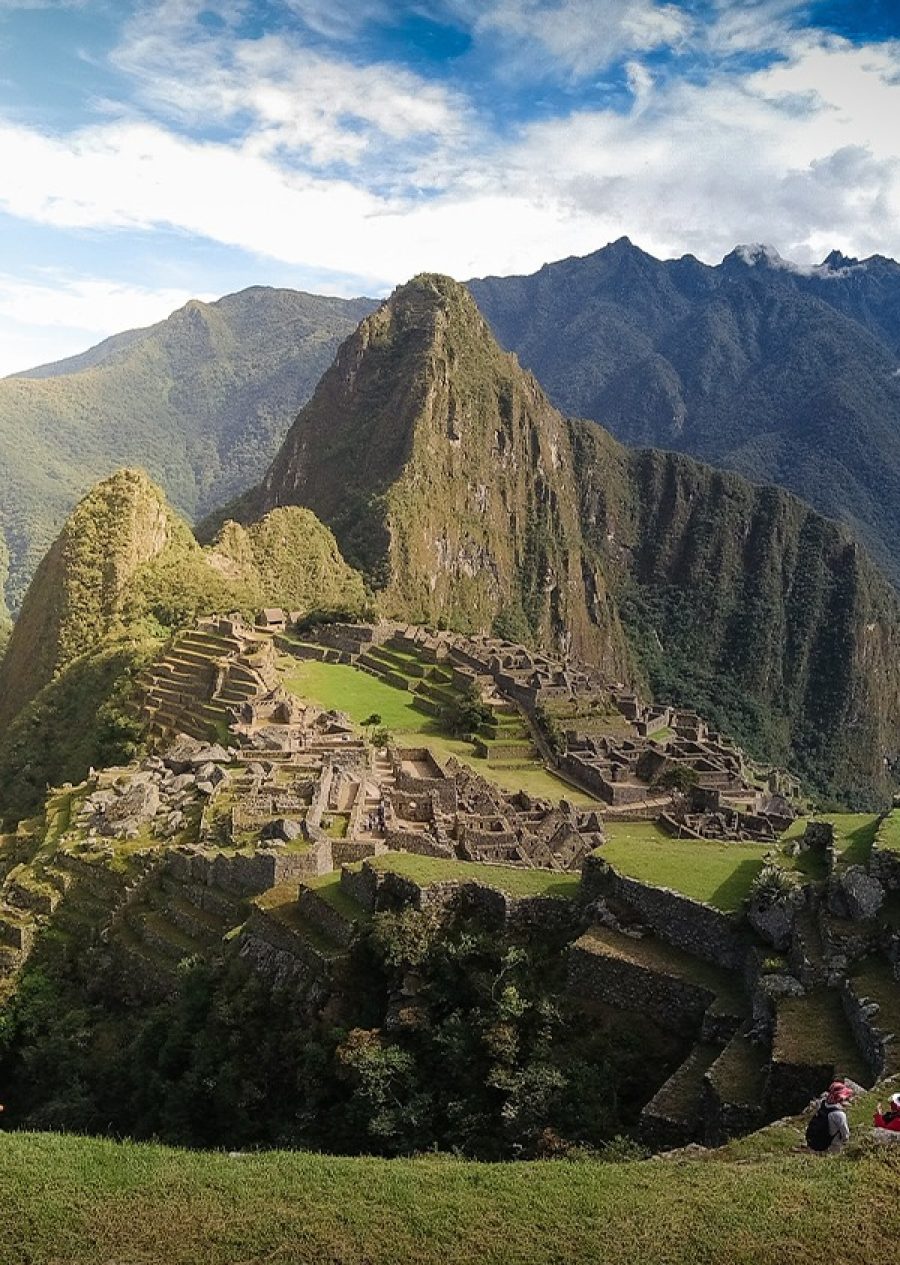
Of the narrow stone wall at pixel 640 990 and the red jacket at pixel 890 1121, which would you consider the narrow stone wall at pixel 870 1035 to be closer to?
the red jacket at pixel 890 1121

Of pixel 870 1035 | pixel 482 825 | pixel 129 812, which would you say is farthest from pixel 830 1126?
pixel 129 812

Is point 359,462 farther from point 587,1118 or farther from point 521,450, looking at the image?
point 587,1118

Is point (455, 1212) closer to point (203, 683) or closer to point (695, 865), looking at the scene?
point (695, 865)

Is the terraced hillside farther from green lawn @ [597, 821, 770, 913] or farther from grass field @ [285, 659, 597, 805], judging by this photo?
green lawn @ [597, 821, 770, 913]

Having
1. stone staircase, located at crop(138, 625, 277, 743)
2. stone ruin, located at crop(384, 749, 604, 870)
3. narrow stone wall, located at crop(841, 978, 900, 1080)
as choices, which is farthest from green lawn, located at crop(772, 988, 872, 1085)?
stone staircase, located at crop(138, 625, 277, 743)

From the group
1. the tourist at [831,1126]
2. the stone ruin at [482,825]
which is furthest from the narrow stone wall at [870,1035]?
the stone ruin at [482,825]

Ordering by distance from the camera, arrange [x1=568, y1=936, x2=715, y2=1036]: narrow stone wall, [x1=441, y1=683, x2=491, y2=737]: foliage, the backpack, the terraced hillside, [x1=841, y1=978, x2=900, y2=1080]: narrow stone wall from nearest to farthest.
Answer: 1. the backpack
2. [x1=841, y1=978, x2=900, y2=1080]: narrow stone wall
3. [x1=568, y1=936, x2=715, y2=1036]: narrow stone wall
4. the terraced hillside
5. [x1=441, y1=683, x2=491, y2=737]: foliage
